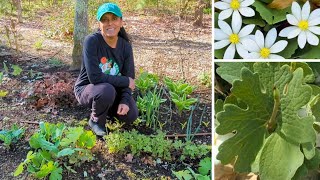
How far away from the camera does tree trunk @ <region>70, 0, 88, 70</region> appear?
14.3 ft

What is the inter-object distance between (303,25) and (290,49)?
76 mm

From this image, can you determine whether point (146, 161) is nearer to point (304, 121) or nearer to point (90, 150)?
point (90, 150)

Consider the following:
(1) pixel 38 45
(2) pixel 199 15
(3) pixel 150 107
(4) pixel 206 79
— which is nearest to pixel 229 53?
(3) pixel 150 107

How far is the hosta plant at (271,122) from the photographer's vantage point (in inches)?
39.9

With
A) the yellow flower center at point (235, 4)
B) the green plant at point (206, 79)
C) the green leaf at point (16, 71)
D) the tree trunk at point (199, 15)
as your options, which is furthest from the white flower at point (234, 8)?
the tree trunk at point (199, 15)

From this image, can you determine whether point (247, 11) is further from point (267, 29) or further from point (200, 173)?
point (200, 173)

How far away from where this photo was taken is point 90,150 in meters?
2.89

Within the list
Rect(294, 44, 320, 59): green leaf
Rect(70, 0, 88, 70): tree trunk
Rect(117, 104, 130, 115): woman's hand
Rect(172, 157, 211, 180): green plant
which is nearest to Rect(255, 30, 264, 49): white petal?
Rect(294, 44, 320, 59): green leaf

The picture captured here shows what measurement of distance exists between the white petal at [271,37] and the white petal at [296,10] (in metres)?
0.08

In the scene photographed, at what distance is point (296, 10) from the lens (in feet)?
4.12

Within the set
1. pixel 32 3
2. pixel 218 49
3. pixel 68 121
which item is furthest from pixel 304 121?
pixel 32 3

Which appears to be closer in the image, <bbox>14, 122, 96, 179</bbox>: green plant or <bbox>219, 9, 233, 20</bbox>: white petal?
<bbox>219, 9, 233, 20</bbox>: white petal

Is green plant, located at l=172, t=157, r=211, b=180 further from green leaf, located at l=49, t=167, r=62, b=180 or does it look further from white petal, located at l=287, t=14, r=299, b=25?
white petal, located at l=287, t=14, r=299, b=25

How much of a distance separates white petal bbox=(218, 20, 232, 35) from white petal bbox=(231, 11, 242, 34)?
0.04 ft
